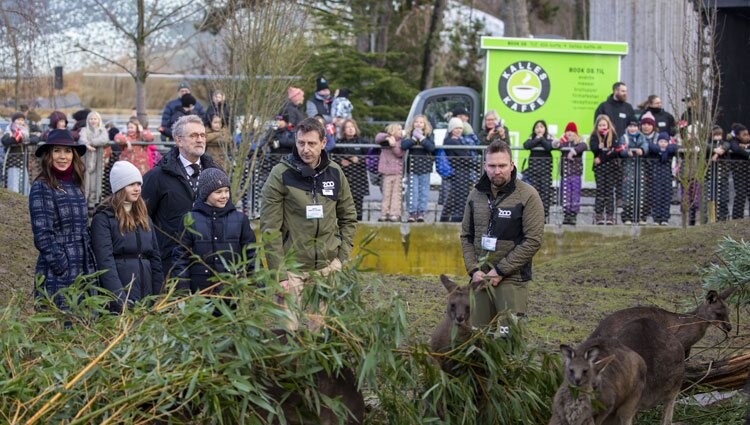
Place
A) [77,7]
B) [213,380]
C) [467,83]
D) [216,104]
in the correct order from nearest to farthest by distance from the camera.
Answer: [213,380] → [216,104] → [77,7] → [467,83]

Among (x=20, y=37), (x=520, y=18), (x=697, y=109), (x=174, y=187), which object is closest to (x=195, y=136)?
(x=174, y=187)

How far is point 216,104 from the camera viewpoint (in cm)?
1814

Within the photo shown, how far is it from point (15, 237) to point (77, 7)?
1584 cm

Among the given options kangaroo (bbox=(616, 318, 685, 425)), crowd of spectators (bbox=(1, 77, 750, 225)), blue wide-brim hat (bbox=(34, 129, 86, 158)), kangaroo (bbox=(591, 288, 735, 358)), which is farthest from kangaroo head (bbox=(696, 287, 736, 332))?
crowd of spectators (bbox=(1, 77, 750, 225))

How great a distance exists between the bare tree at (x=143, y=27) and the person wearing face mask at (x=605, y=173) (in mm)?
9049

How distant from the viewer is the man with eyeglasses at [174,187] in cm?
941

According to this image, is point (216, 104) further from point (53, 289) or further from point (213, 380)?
point (213, 380)

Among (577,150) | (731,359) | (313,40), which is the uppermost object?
(313,40)

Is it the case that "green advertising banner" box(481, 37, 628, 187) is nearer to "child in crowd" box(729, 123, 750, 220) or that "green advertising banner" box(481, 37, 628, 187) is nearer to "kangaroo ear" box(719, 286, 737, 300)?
"child in crowd" box(729, 123, 750, 220)

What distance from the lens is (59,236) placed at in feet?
28.6

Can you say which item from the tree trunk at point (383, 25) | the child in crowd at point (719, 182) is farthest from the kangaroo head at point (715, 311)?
the tree trunk at point (383, 25)

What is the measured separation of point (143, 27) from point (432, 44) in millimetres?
15784

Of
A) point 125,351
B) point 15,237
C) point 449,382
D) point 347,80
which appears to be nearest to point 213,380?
point 125,351

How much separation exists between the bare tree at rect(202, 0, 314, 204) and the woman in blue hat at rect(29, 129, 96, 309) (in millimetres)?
8004
